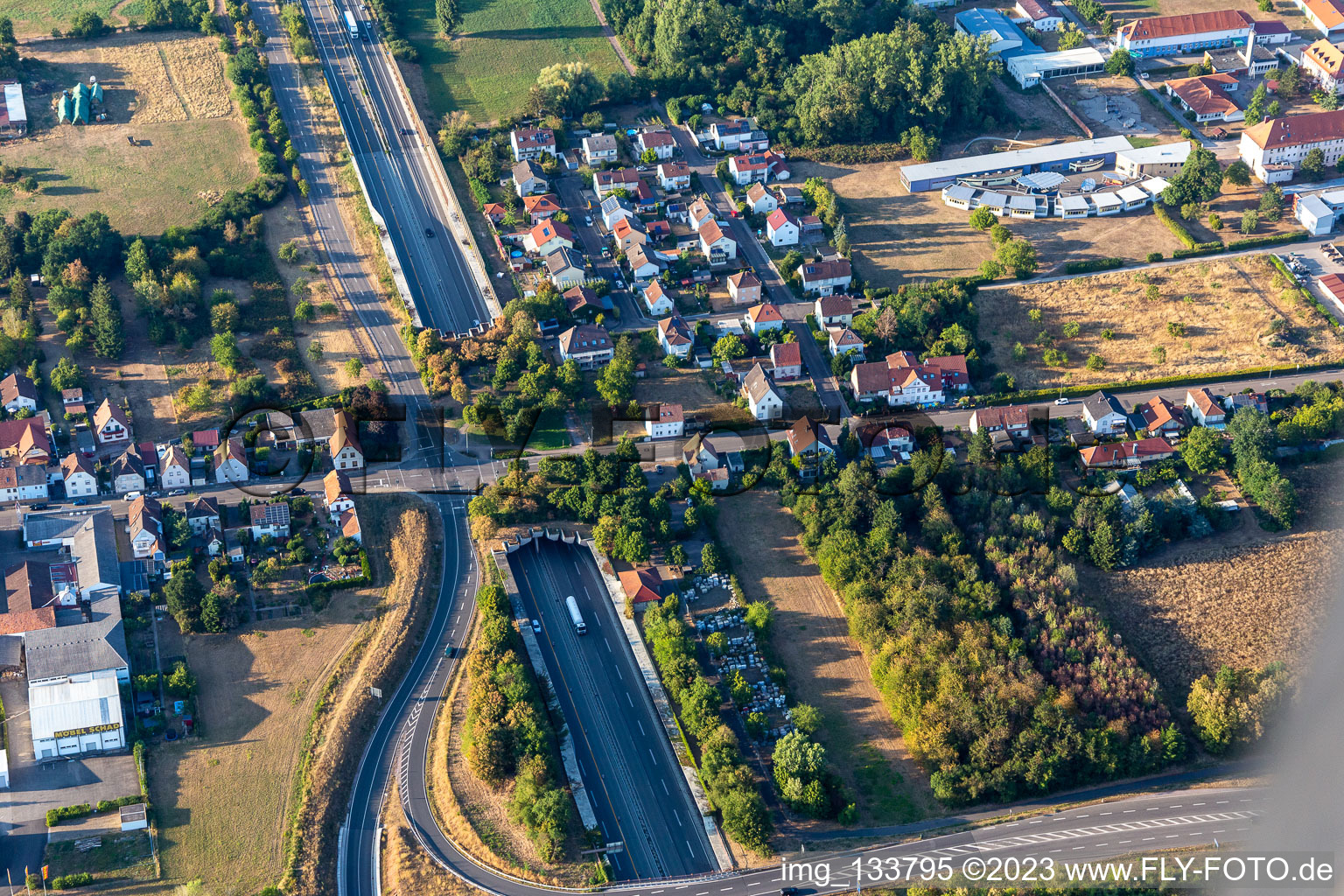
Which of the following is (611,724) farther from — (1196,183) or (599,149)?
(1196,183)

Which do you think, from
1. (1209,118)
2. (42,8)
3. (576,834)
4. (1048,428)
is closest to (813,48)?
(1209,118)

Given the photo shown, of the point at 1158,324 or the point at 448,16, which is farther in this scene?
the point at 448,16

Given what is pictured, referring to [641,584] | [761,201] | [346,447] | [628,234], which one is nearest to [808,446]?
[641,584]

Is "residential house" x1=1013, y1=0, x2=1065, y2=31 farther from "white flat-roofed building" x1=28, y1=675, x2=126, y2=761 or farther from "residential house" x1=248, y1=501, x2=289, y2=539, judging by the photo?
"white flat-roofed building" x1=28, y1=675, x2=126, y2=761

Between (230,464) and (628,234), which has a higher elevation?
(628,234)

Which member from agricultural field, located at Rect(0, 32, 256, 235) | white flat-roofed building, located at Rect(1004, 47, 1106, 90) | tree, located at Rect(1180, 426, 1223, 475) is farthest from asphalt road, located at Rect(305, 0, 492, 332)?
white flat-roofed building, located at Rect(1004, 47, 1106, 90)
